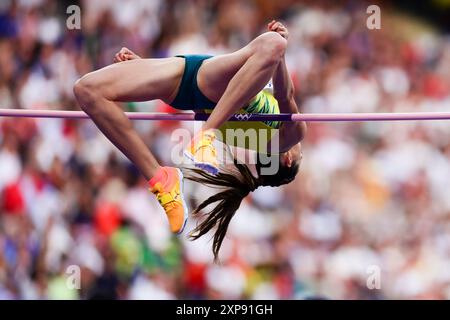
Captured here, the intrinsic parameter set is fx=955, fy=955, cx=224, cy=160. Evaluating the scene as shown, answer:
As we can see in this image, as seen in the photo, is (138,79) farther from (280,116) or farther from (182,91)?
(280,116)

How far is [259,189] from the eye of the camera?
747 centimetres

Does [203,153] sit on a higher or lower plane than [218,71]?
lower

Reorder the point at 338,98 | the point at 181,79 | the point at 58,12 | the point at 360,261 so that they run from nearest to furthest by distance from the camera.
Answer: the point at 181,79 < the point at 360,261 < the point at 338,98 < the point at 58,12

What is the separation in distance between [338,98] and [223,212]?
8.49 feet

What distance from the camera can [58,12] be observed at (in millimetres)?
8305

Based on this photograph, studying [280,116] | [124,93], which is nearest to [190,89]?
[124,93]

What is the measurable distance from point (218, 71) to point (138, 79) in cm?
40

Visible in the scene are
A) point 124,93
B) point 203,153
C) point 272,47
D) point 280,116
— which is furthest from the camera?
point 280,116

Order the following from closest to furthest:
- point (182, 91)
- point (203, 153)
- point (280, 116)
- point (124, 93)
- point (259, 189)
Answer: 1. point (203, 153)
2. point (124, 93)
3. point (182, 91)
4. point (280, 116)
5. point (259, 189)

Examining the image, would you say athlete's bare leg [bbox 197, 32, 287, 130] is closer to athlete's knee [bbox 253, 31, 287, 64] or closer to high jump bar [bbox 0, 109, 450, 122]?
athlete's knee [bbox 253, 31, 287, 64]

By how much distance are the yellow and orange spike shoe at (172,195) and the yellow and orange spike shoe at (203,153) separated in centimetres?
25
